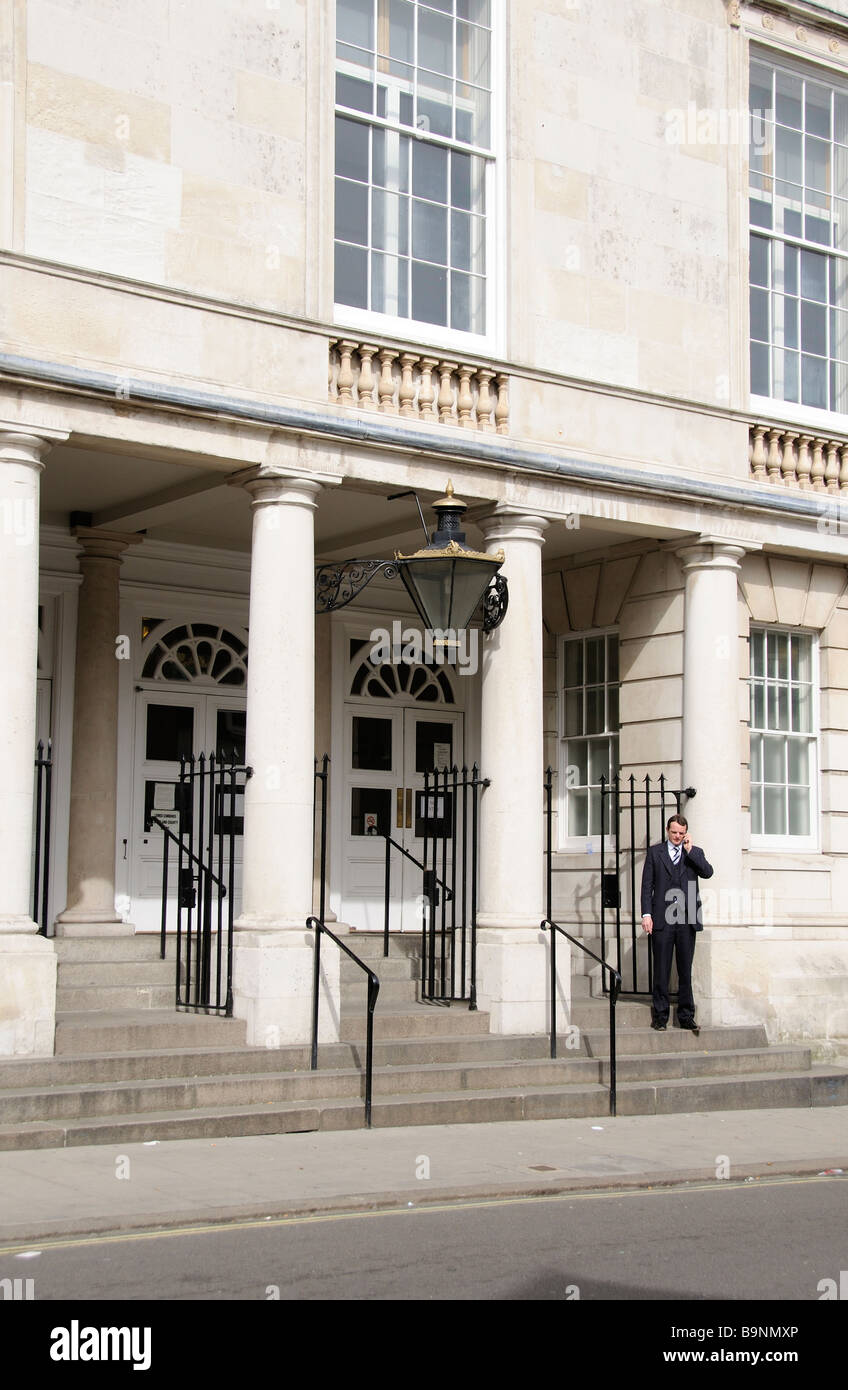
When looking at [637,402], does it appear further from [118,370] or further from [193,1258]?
[193,1258]

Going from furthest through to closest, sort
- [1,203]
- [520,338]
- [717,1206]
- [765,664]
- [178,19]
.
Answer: [765,664] → [520,338] → [178,19] → [1,203] → [717,1206]

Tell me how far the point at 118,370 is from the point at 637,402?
Answer: 15.9 ft

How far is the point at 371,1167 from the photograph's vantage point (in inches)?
364

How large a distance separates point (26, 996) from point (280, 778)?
2446 millimetres

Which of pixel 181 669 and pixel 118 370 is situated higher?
pixel 118 370

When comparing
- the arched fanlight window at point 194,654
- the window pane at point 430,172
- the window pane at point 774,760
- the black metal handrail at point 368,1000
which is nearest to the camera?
the black metal handrail at point 368,1000

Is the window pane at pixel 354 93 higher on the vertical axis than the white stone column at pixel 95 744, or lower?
higher

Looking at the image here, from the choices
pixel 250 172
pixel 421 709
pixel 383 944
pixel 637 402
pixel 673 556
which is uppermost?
pixel 250 172

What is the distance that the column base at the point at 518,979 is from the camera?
1273 cm

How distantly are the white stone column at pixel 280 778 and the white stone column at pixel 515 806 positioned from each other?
1499 mm

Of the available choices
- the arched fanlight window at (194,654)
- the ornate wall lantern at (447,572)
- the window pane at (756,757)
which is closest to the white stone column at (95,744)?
the arched fanlight window at (194,654)

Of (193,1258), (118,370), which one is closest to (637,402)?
(118,370)

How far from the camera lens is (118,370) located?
11.4 metres

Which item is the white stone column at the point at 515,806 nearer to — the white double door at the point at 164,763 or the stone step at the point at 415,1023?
the stone step at the point at 415,1023
